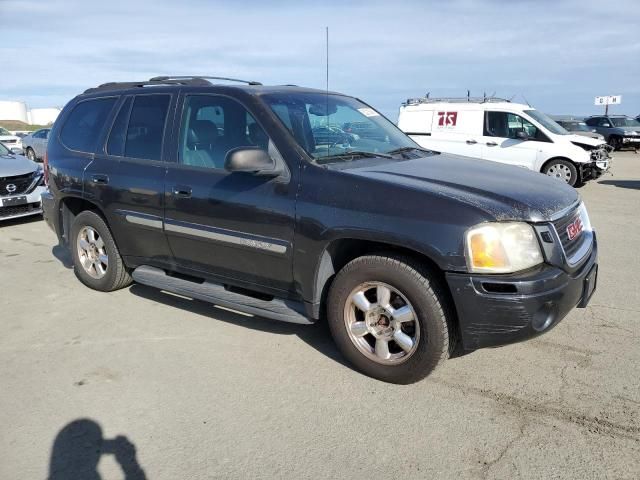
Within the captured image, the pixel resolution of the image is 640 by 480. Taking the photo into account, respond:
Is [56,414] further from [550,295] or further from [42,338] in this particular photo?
[550,295]

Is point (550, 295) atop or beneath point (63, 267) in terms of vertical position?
atop

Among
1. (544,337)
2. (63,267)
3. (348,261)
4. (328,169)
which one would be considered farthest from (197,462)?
(63,267)

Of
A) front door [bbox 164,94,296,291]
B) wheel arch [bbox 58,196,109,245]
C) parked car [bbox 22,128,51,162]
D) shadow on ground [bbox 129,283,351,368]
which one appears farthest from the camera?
parked car [bbox 22,128,51,162]

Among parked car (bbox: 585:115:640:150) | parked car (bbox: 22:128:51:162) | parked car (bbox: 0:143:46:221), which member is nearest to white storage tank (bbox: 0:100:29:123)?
parked car (bbox: 22:128:51:162)

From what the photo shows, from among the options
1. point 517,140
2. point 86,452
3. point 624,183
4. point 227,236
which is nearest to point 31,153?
point 517,140

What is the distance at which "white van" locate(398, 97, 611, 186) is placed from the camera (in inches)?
469

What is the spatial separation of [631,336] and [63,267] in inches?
225

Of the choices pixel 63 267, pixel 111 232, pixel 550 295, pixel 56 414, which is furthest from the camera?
pixel 63 267

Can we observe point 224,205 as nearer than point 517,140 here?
Yes

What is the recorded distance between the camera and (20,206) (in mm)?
8602

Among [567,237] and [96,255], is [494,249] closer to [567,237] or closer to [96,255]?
[567,237]

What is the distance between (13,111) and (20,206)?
2909 inches

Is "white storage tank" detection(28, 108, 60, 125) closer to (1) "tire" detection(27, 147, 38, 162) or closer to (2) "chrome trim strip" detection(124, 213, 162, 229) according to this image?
(1) "tire" detection(27, 147, 38, 162)

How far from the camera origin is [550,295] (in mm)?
2953
